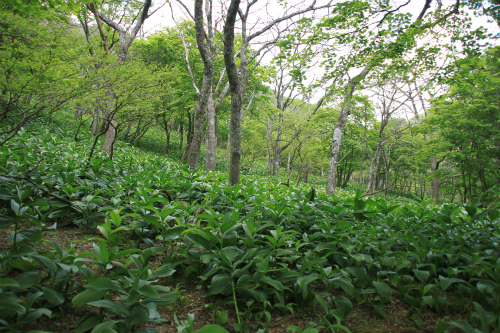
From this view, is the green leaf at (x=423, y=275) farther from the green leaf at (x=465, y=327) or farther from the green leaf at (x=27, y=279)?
the green leaf at (x=27, y=279)

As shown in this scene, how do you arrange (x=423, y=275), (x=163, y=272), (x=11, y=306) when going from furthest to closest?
(x=423, y=275) < (x=163, y=272) < (x=11, y=306)

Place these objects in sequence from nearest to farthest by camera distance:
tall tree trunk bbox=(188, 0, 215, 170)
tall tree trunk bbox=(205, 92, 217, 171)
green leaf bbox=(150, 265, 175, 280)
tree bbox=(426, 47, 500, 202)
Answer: green leaf bbox=(150, 265, 175, 280) < tall tree trunk bbox=(188, 0, 215, 170) < tree bbox=(426, 47, 500, 202) < tall tree trunk bbox=(205, 92, 217, 171)

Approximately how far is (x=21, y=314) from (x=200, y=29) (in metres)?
6.07

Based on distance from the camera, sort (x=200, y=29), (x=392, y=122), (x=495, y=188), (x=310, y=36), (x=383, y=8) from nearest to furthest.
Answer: (x=383, y=8), (x=310, y=36), (x=200, y=29), (x=495, y=188), (x=392, y=122)

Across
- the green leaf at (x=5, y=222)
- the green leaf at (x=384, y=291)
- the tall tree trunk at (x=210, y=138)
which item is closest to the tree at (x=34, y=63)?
the green leaf at (x=5, y=222)

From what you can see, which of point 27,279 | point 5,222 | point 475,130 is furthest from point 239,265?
point 475,130

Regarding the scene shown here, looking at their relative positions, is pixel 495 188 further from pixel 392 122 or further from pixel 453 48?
pixel 392 122

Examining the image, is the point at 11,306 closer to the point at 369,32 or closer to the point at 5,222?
the point at 5,222

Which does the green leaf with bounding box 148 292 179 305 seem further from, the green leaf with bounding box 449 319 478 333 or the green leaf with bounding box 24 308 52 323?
the green leaf with bounding box 449 319 478 333

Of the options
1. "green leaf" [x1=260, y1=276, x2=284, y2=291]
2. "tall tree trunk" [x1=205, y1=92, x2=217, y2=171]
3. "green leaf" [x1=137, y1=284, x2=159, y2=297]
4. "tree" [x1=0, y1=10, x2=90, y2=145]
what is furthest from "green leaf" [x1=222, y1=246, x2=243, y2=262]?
"tall tree trunk" [x1=205, y1=92, x2=217, y2=171]

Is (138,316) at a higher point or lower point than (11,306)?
lower

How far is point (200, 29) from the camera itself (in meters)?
5.87

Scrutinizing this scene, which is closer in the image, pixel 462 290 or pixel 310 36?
pixel 462 290

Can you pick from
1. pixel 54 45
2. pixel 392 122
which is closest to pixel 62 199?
pixel 54 45
